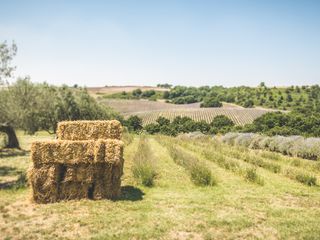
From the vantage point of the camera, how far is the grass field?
7980 millimetres

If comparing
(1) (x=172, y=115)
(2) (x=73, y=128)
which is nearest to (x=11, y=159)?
(2) (x=73, y=128)

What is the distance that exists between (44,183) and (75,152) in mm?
1286

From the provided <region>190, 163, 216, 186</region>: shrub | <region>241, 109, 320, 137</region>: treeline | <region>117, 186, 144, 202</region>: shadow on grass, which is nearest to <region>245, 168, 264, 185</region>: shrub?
<region>190, 163, 216, 186</region>: shrub

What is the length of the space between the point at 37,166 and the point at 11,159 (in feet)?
36.8

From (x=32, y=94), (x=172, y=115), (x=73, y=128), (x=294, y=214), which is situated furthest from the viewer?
(x=172, y=115)

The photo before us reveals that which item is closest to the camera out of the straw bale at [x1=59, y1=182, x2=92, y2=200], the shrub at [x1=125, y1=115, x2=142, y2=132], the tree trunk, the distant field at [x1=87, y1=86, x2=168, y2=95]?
the straw bale at [x1=59, y1=182, x2=92, y2=200]

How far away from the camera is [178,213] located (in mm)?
9492

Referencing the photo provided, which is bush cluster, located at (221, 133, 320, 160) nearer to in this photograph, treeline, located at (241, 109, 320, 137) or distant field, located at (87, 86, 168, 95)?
treeline, located at (241, 109, 320, 137)

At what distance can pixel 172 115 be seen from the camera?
9106 cm

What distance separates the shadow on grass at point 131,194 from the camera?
11.0 metres

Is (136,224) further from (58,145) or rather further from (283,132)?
(283,132)

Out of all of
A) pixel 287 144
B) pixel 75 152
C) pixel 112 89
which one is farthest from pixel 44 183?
pixel 112 89

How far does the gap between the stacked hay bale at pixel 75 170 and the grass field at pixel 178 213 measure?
449 millimetres

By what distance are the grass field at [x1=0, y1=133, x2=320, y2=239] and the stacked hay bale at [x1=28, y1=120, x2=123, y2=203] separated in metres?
0.45
